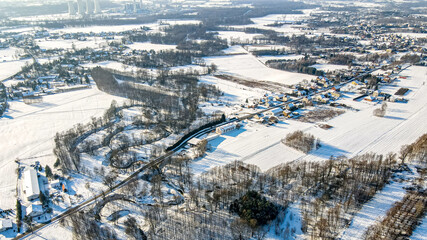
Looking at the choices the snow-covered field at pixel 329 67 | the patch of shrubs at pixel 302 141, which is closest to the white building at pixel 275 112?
the patch of shrubs at pixel 302 141

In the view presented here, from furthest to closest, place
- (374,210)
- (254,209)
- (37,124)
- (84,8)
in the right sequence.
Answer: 1. (84,8)
2. (37,124)
3. (374,210)
4. (254,209)

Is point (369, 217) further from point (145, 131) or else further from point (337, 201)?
point (145, 131)

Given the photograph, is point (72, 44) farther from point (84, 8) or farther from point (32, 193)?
point (84, 8)

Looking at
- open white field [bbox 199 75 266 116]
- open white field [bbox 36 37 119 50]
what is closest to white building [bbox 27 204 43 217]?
open white field [bbox 199 75 266 116]

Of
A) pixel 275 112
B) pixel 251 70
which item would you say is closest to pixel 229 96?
pixel 275 112

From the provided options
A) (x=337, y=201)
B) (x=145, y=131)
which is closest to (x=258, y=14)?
(x=145, y=131)

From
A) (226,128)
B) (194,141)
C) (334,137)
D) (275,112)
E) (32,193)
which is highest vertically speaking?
(275,112)
